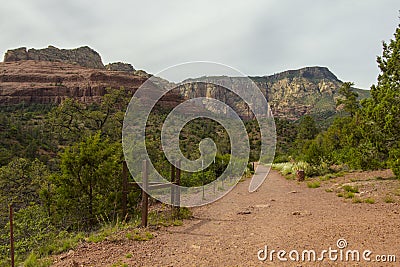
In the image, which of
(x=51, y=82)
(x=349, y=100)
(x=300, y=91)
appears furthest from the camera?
Answer: (x=300, y=91)

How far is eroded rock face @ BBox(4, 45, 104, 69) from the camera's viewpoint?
4434 inches

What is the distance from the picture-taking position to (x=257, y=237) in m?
6.46

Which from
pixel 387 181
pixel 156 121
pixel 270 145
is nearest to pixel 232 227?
pixel 270 145

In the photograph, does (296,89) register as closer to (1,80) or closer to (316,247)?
(1,80)

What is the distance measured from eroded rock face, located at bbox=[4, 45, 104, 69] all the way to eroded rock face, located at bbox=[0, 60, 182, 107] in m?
12.5

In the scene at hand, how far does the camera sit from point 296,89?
4053 inches

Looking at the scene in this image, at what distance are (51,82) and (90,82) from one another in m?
12.2

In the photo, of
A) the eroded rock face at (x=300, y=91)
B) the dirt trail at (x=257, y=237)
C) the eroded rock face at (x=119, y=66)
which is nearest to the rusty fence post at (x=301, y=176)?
the dirt trail at (x=257, y=237)

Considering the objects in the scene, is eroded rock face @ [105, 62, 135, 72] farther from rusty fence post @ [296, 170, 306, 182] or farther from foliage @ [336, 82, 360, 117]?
rusty fence post @ [296, 170, 306, 182]

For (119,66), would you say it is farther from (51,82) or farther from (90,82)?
(90,82)
